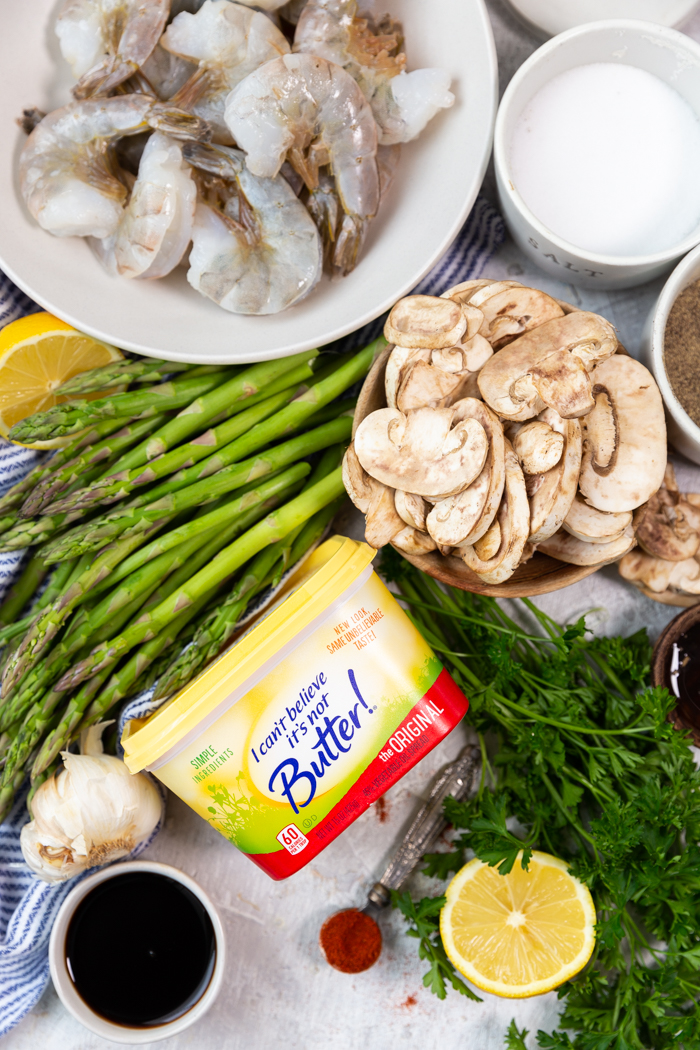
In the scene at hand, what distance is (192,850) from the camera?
134 cm

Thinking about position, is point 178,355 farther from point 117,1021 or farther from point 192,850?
point 117,1021

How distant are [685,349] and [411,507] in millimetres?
515

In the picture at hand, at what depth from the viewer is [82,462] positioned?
112 centimetres

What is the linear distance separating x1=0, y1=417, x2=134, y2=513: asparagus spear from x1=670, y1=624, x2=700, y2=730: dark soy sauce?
0.95m

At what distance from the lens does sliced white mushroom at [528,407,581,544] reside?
0.86 metres

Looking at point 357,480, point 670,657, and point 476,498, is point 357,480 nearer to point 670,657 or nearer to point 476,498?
point 476,498

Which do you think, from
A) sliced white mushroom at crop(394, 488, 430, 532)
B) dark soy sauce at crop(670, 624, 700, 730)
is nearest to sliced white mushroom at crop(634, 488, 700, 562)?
dark soy sauce at crop(670, 624, 700, 730)

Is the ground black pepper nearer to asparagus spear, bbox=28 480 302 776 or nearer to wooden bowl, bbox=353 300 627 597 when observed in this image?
wooden bowl, bbox=353 300 627 597

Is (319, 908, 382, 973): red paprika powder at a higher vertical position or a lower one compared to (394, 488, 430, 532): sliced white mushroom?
lower

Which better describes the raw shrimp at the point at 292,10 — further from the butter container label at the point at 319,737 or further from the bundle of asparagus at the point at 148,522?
the butter container label at the point at 319,737

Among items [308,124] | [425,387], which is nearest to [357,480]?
[425,387]

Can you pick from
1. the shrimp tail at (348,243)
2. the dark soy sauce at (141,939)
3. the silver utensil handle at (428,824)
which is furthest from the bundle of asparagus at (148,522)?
the silver utensil handle at (428,824)

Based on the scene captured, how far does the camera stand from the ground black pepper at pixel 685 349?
42.6 inches

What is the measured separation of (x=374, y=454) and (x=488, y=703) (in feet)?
1.61
